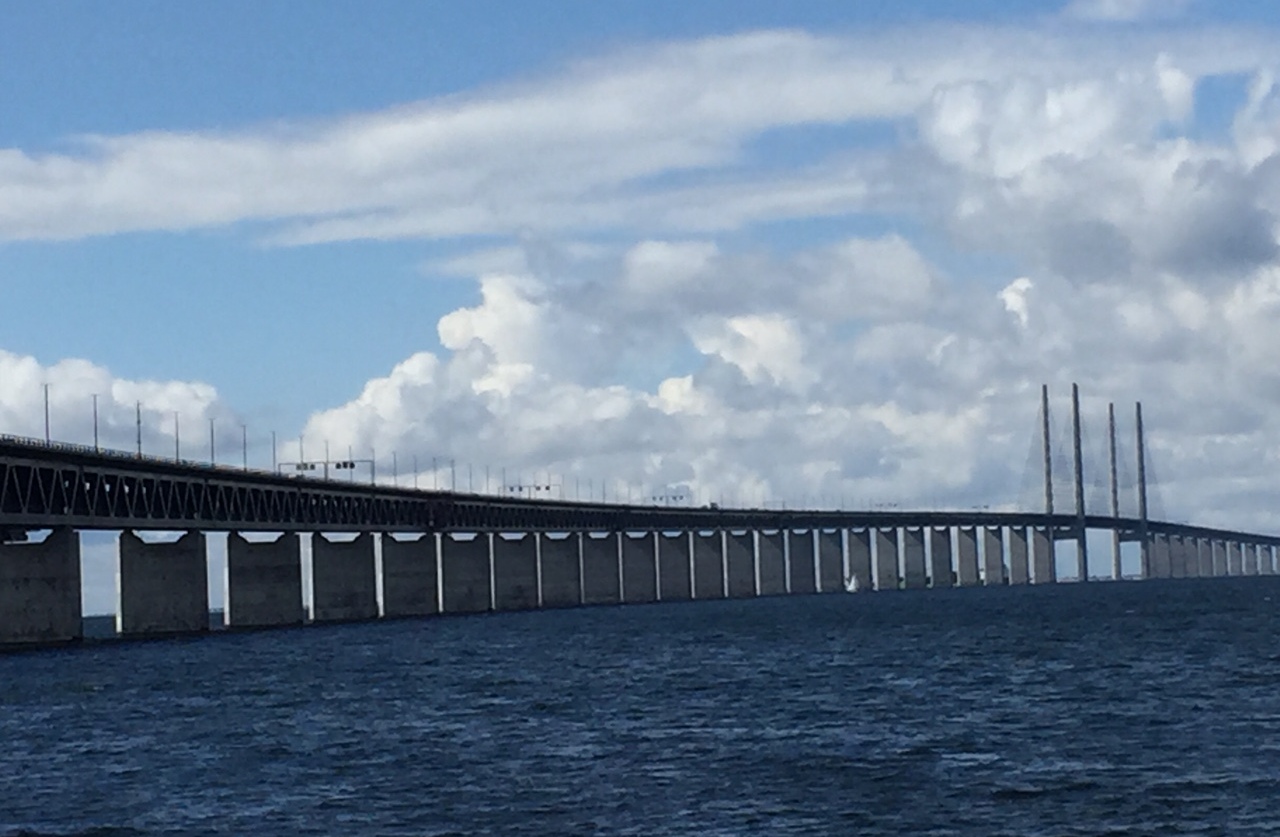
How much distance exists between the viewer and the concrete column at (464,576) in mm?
191125

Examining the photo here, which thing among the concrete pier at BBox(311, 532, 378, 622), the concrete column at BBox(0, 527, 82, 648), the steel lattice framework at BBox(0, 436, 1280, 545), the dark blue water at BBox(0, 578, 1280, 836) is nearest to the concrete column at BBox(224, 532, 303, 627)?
the steel lattice framework at BBox(0, 436, 1280, 545)

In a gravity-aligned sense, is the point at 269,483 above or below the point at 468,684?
above

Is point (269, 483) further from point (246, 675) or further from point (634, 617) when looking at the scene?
point (246, 675)

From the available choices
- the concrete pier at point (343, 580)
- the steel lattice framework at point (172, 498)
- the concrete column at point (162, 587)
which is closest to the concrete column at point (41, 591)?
the steel lattice framework at point (172, 498)

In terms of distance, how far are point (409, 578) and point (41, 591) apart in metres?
68.8

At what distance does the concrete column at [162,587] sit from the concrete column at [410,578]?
41537 mm

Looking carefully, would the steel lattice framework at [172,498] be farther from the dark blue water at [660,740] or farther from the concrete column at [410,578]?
the dark blue water at [660,740]

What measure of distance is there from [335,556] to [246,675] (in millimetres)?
77570

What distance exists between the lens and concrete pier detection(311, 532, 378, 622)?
544 ft

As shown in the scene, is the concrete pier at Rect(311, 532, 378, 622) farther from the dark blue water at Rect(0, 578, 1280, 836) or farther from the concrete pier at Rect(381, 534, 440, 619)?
the dark blue water at Rect(0, 578, 1280, 836)

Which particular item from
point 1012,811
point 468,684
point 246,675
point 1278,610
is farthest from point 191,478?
point 1012,811

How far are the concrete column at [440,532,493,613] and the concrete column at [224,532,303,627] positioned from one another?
3550 centimetres

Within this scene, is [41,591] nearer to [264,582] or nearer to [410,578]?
[264,582]

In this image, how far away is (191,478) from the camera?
138 meters
